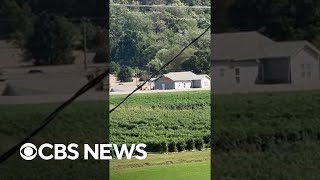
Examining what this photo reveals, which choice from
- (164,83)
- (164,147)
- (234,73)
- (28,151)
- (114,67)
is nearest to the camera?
(28,151)

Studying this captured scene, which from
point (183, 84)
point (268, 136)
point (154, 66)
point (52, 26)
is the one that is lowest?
point (268, 136)

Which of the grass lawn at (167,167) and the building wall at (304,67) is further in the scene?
the grass lawn at (167,167)

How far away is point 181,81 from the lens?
2.84 meters

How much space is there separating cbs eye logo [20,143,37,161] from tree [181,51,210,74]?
101cm

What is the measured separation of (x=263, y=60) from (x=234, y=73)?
170mm

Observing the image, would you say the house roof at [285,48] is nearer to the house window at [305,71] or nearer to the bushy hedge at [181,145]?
the house window at [305,71]

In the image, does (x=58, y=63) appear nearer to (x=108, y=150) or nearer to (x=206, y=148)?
(x=108, y=150)

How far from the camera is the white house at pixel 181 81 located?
2791 mm

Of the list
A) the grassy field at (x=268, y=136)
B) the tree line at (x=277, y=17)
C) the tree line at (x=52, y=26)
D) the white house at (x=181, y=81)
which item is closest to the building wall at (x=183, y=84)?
the white house at (x=181, y=81)

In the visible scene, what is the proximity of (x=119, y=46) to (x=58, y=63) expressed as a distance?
53cm

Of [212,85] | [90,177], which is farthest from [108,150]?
[212,85]

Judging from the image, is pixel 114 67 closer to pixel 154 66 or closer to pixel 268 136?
pixel 154 66

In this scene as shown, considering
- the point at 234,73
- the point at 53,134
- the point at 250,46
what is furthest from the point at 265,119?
the point at 53,134

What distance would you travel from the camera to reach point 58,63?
7.62 feet
